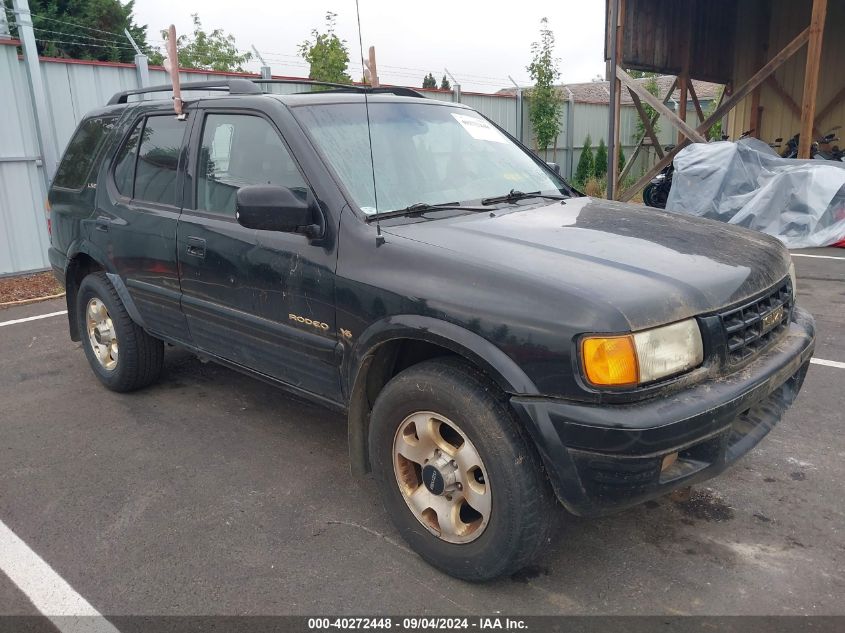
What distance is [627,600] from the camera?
8.39ft

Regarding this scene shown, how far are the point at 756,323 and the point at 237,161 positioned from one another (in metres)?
2.50

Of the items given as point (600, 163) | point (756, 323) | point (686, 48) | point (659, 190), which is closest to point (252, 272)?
point (756, 323)

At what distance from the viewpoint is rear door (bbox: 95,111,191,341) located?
3859mm

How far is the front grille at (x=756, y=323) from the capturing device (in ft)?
8.25

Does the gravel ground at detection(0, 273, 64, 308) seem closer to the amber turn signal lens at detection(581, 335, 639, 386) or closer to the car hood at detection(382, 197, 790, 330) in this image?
the car hood at detection(382, 197, 790, 330)

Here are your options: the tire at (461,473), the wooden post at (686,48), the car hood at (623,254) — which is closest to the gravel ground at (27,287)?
the tire at (461,473)

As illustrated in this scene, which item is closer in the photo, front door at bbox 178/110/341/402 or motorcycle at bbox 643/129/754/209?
front door at bbox 178/110/341/402

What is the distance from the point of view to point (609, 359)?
7.33 ft

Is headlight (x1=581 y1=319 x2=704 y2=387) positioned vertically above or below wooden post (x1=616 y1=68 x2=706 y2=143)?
below

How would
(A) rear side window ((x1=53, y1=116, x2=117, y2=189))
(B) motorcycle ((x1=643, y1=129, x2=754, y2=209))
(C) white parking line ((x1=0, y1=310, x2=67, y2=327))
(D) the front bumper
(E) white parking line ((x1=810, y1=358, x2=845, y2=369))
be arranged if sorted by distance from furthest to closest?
(B) motorcycle ((x1=643, y1=129, x2=754, y2=209)), (C) white parking line ((x1=0, y1=310, x2=67, y2=327)), (E) white parking line ((x1=810, y1=358, x2=845, y2=369)), (A) rear side window ((x1=53, y1=116, x2=117, y2=189)), (D) the front bumper

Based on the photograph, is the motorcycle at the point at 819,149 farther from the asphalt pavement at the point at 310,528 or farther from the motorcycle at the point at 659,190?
the asphalt pavement at the point at 310,528

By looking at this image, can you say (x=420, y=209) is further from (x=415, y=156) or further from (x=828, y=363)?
(x=828, y=363)

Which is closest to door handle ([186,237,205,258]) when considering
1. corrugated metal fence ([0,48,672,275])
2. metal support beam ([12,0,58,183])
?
corrugated metal fence ([0,48,672,275])

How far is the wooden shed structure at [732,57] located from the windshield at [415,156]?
8.07m
